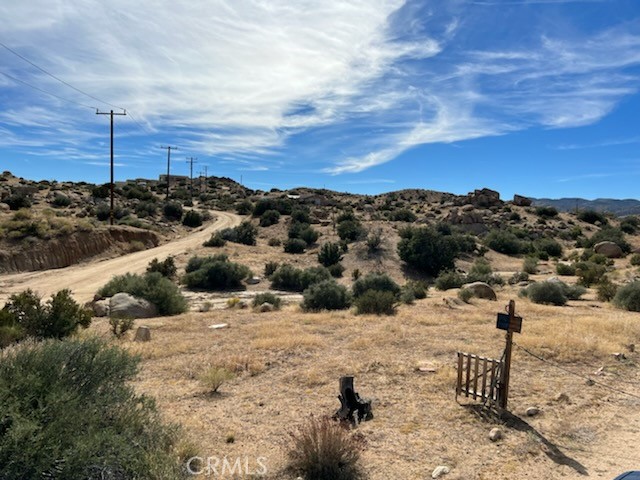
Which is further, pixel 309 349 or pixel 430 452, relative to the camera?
pixel 309 349

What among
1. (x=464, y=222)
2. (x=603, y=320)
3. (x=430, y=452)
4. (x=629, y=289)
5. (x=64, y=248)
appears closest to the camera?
(x=430, y=452)

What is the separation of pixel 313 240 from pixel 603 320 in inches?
1078

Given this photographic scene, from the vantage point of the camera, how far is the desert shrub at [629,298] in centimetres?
1727

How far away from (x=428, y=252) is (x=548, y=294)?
13.8 meters

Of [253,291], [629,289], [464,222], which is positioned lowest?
[253,291]

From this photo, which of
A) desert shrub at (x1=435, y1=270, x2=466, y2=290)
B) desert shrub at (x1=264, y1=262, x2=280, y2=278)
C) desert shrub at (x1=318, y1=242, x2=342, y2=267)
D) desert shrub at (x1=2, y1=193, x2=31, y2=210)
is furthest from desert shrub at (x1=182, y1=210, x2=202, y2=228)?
desert shrub at (x1=435, y1=270, x2=466, y2=290)

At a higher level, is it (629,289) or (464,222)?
(464,222)

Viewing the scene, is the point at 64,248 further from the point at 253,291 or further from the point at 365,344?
the point at 365,344

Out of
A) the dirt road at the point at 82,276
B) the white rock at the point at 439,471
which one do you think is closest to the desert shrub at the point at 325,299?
the dirt road at the point at 82,276

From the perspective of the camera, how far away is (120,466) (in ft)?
13.9

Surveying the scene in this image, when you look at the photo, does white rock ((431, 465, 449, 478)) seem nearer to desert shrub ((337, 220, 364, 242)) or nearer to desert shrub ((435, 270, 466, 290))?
desert shrub ((435, 270, 466, 290))

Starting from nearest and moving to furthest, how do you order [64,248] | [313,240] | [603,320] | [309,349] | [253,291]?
[309,349], [603,320], [253,291], [64,248], [313,240]

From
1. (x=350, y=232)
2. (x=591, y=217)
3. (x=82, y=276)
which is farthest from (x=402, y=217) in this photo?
(x=82, y=276)

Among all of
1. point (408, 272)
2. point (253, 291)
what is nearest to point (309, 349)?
point (253, 291)
